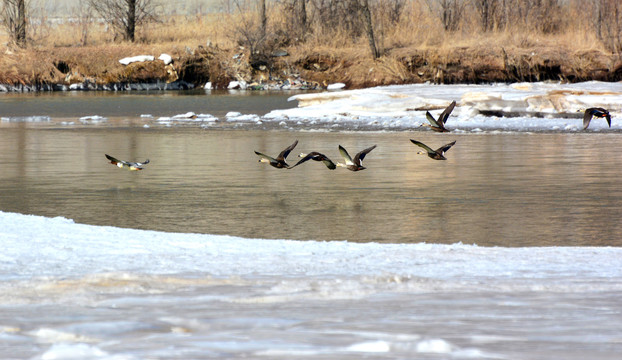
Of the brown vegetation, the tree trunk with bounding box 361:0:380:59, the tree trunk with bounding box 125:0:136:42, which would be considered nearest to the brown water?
the brown vegetation

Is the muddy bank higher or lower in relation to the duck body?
higher

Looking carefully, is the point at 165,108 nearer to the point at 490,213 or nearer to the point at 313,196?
the point at 313,196

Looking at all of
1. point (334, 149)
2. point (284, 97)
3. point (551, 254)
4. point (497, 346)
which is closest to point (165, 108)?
point (284, 97)

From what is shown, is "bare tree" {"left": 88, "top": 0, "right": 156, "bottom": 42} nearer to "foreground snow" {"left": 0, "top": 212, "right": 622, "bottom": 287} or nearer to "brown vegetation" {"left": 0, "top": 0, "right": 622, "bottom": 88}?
"brown vegetation" {"left": 0, "top": 0, "right": 622, "bottom": 88}

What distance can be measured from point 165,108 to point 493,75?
13.6 metres

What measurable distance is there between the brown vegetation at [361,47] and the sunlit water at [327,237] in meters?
17.4

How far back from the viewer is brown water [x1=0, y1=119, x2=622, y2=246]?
303 inches

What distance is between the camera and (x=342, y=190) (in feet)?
32.8

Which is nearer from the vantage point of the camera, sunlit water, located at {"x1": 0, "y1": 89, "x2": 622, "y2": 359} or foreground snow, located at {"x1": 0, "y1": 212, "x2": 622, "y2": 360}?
foreground snow, located at {"x1": 0, "y1": 212, "x2": 622, "y2": 360}

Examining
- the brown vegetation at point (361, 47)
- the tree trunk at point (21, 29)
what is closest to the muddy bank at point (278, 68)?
the brown vegetation at point (361, 47)

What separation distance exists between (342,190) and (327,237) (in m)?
2.66

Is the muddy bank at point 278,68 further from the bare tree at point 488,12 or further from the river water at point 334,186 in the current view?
the river water at point 334,186

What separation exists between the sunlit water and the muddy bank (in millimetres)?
17458

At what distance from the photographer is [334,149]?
14078 mm
